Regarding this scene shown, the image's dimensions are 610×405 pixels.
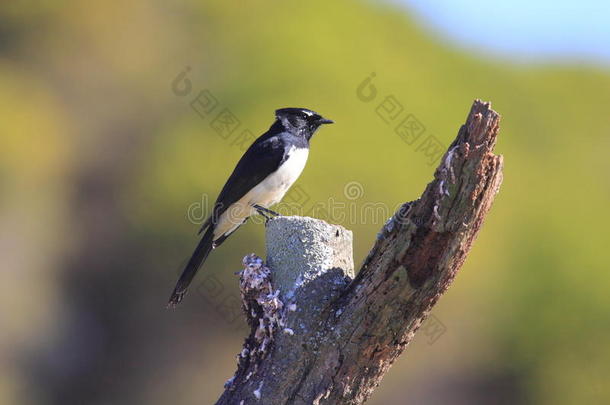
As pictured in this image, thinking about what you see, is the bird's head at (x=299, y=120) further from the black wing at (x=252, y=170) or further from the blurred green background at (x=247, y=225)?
the blurred green background at (x=247, y=225)

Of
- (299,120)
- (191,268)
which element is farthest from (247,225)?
→ (191,268)

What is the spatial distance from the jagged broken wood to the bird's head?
7.87 feet

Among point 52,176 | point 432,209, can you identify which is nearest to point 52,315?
point 52,176

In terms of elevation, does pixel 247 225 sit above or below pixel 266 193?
above

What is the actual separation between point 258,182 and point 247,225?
398 cm

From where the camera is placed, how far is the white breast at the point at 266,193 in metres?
6.69

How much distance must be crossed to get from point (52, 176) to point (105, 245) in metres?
1.66

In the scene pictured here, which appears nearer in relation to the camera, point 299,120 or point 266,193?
point 266,193

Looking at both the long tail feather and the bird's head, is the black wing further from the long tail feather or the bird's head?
the bird's head

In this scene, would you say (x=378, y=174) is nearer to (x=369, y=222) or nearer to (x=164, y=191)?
(x=369, y=222)

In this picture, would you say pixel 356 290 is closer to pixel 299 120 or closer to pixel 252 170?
pixel 252 170

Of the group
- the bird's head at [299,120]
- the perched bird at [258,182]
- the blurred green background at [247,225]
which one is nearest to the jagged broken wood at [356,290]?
the perched bird at [258,182]

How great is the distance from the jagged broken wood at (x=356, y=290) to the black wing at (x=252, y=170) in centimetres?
197

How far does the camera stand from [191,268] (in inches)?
251
